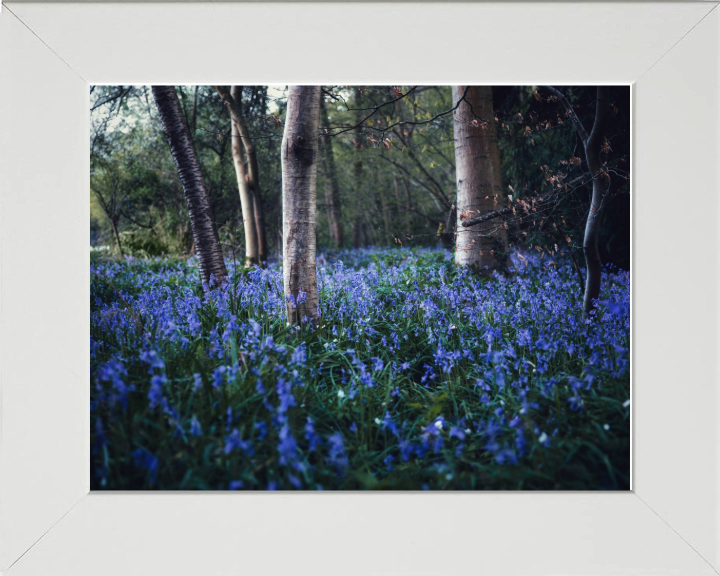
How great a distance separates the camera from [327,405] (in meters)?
2.08

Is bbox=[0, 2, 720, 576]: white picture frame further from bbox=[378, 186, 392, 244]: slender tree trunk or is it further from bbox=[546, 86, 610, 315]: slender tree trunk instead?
bbox=[378, 186, 392, 244]: slender tree trunk

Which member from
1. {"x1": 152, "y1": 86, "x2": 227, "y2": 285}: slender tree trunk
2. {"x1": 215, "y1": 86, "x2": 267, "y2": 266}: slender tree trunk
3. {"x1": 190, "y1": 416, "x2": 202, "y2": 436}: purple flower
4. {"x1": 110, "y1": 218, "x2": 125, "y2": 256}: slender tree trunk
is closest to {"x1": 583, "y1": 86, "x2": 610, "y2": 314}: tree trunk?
{"x1": 190, "y1": 416, "x2": 202, "y2": 436}: purple flower

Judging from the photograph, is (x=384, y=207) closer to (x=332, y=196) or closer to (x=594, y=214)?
(x=332, y=196)

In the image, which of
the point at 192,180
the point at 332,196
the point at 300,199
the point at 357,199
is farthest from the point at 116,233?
the point at 357,199

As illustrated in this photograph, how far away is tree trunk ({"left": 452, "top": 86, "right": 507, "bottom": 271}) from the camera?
3154mm

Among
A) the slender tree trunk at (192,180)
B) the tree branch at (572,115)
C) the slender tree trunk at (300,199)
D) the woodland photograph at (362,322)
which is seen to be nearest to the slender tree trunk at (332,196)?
the woodland photograph at (362,322)

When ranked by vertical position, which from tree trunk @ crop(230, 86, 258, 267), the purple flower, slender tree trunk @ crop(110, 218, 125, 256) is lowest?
the purple flower

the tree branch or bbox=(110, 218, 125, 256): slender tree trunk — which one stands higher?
the tree branch

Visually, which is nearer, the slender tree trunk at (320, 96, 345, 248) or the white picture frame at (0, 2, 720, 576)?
the white picture frame at (0, 2, 720, 576)

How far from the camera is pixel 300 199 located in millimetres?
2535

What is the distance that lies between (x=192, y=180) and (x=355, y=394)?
1.69m
